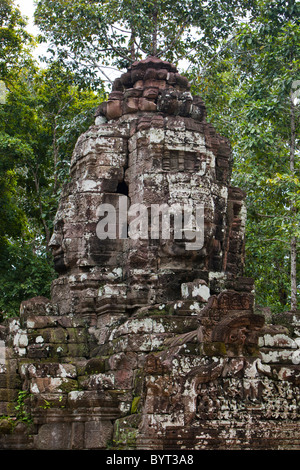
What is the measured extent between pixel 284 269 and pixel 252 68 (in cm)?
545

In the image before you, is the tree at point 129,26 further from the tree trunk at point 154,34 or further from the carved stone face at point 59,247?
the carved stone face at point 59,247

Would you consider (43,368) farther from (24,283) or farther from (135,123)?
(24,283)

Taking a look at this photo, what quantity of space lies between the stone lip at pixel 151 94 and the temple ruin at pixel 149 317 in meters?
0.03

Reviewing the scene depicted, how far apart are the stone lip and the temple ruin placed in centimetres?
3

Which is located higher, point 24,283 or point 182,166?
point 182,166

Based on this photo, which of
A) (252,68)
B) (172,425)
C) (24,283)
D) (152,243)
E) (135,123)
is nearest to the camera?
(172,425)

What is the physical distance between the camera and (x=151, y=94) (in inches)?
513

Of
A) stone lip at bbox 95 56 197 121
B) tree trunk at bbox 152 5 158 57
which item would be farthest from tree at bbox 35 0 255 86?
stone lip at bbox 95 56 197 121

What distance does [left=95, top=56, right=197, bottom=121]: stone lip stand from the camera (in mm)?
12812

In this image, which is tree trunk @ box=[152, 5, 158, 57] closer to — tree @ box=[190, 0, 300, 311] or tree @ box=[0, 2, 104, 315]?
tree @ box=[190, 0, 300, 311]

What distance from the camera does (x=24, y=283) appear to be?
17.6m

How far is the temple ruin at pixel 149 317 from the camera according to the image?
9109 mm

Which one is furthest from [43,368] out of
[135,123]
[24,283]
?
[24,283]

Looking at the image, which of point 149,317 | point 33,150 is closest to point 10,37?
point 33,150
